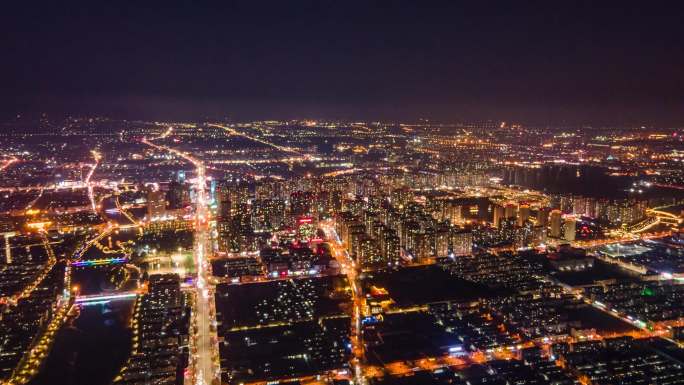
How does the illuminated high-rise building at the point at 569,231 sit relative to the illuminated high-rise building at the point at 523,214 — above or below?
below

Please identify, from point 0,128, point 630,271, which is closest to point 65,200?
point 0,128

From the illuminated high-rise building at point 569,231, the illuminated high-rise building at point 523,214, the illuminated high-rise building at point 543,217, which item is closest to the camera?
the illuminated high-rise building at point 569,231

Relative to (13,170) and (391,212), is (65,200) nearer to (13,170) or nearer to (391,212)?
(13,170)

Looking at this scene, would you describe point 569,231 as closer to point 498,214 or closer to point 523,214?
point 523,214

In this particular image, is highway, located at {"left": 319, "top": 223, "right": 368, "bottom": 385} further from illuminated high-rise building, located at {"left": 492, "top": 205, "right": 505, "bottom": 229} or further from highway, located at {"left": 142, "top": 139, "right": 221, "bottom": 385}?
illuminated high-rise building, located at {"left": 492, "top": 205, "right": 505, "bottom": 229}

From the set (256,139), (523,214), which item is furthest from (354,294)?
(256,139)

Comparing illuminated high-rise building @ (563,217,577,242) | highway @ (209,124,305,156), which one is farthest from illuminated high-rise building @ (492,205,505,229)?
highway @ (209,124,305,156)

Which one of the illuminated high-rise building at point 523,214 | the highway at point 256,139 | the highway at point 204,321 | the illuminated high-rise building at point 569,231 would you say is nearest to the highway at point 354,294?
the highway at point 204,321

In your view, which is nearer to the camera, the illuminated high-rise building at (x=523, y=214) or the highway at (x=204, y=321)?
the highway at (x=204, y=321)

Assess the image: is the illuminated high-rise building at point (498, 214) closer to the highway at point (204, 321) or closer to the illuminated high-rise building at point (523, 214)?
the illuminated high-rise building at point (523, 214)
